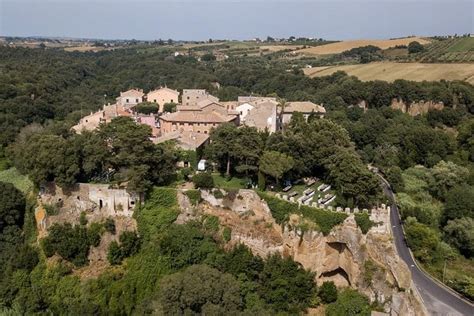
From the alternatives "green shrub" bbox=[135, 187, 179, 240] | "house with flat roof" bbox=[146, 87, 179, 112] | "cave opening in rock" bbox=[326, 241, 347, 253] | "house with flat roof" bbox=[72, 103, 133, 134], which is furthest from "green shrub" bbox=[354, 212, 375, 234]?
"house with flat roof" bbox=[146, 87, 179, 112]

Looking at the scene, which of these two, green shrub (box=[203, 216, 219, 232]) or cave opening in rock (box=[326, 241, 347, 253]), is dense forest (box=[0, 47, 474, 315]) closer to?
green shrub (box=[203, 216, 219, 232])

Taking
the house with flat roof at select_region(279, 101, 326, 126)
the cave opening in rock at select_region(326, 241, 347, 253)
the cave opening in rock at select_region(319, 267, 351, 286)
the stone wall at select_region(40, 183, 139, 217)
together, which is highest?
the house with flat roof at select_region(279, 101, 326, 126)

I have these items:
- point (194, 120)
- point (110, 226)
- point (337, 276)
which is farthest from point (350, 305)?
point (194, 120)

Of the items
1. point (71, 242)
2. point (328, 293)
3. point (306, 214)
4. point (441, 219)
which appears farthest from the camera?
point (441, 219)

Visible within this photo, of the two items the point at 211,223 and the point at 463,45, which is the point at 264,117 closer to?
the point at 211,223

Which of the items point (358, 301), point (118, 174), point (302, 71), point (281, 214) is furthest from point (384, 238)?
point (302, 71)

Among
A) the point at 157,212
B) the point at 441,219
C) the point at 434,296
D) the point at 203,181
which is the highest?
the point at 203,181

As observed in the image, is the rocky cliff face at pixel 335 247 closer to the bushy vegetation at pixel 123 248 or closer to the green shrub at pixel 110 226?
the bushy vegetation at pixel 123 248
